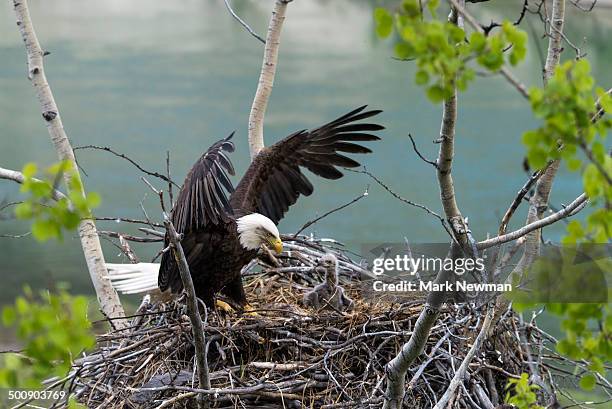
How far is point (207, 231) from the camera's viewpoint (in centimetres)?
379

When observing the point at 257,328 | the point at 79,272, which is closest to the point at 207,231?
the point at 257,328

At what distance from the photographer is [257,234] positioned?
3.78 m

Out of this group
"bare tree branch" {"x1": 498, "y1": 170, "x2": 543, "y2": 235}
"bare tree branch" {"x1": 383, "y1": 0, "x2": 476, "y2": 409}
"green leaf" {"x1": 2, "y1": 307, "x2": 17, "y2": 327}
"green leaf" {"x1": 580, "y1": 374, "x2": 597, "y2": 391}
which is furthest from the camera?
"bare tree branch" {"x1": 498, "y1": 170, "x2": 543, "y2": 235}

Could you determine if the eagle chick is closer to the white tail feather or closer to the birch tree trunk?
the white tail feather

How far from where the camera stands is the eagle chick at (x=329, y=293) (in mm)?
3797

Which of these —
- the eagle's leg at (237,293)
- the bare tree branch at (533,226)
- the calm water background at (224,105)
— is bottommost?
the bare tree branch at (533,226)

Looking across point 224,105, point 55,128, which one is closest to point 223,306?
point 55,128

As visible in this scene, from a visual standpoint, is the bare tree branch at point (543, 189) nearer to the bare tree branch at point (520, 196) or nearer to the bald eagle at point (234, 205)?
the bare tree branch at point (520, 196)

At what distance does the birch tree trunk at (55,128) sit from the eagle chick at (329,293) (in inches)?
33.8

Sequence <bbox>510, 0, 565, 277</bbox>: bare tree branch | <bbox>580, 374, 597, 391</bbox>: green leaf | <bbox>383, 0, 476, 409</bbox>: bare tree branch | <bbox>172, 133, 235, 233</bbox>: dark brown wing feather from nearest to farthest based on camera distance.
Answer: <bbox>580, 374, 597, 391</bbox>: green leaf → <bbox>383, 0, 476, 409</bbox>: bare tree branch → <bbox>510, 0, 565, 277</bbox>: bare tree branch → <bbox>172, 133, 235, 233</bbox>: dark brown wing feather

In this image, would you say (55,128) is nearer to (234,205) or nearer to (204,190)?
(234,205)

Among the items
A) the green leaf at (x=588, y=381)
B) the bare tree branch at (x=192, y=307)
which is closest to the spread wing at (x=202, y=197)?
the bare tree branch at (x=192, y=307)

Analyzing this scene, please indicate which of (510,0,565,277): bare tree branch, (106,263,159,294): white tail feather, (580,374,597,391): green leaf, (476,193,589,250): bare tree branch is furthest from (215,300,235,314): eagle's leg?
(580,374,597,391): green leaf

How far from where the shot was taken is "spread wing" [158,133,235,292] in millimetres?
3319
